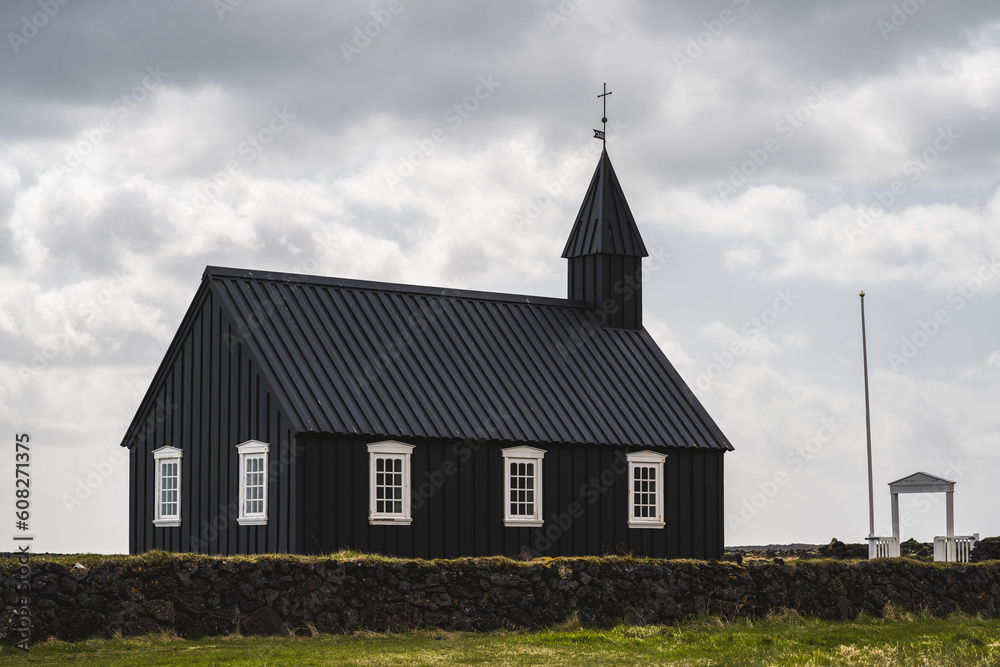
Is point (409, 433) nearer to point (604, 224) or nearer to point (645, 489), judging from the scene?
point (645, 489)

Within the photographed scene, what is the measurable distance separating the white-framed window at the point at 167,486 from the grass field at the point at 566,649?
38.0 ft

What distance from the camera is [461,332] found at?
33844mm

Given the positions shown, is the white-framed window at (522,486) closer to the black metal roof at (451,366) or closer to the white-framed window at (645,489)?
the black metal roof at (451,366)

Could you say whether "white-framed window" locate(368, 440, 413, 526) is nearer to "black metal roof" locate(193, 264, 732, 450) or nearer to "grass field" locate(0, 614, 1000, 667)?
"black metal roof" locate(193, 264, 732, 450)

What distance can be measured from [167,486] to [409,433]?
6.78 meters

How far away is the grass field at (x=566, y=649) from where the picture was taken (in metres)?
18.2

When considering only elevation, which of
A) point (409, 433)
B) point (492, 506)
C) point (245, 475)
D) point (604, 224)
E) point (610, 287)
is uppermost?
point (604, 224)

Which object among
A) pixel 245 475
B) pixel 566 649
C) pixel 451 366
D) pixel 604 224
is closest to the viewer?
pixel 566 649

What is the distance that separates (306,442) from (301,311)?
4.49m

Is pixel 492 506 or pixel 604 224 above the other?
pixel 604 224

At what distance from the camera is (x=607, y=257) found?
38.3 metres

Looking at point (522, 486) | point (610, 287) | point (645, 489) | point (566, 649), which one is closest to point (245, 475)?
point (522, 486)

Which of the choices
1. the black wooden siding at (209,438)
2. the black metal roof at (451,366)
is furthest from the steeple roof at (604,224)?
the black wooden siding at (209,438)

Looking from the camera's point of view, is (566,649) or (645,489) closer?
(566,649)
